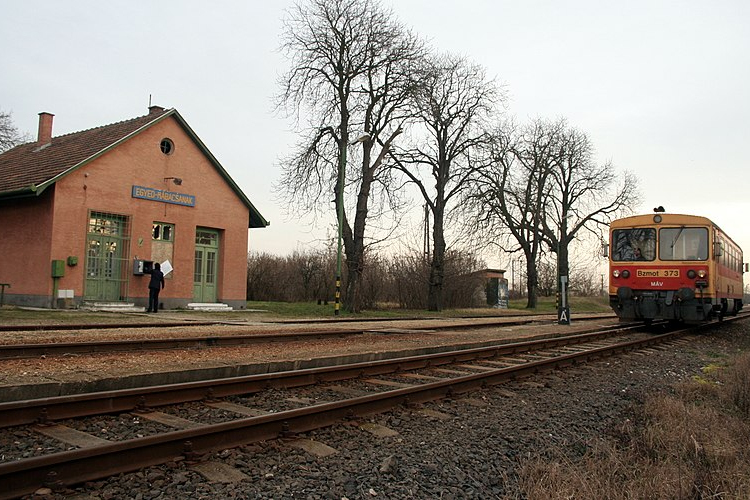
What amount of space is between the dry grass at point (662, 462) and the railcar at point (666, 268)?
9.37 meters

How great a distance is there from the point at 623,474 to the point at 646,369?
7.04 meters

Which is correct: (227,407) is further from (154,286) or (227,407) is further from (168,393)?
(154,286)

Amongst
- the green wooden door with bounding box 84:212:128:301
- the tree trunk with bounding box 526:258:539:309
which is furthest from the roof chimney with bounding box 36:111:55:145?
the tree trunk with bounding box 526:258:539:309

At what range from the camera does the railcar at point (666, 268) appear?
16516mm

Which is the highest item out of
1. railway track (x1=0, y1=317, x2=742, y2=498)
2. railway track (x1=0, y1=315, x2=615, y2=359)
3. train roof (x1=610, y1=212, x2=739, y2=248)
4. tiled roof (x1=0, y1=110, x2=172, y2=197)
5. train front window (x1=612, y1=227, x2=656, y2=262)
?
tiled roof (x1=0, y1=110, x2=172, y2=197)

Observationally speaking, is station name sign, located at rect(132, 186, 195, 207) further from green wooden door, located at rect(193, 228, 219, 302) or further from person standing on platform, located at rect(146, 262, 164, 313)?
person standing on platform, located at rect(146, 262, 164, 313)

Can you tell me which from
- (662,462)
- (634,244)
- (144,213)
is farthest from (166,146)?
(662,462)

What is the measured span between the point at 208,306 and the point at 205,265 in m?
1.91

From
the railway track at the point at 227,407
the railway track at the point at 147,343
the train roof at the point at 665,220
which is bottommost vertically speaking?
the railway track at the point at 227,407

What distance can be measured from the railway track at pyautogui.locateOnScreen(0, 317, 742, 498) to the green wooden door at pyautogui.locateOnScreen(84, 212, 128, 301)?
1525 centimetres

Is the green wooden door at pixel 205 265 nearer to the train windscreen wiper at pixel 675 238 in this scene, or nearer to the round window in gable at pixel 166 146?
the round window in gable at pixel 166 146

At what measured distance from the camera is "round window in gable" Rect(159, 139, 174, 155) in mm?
23641

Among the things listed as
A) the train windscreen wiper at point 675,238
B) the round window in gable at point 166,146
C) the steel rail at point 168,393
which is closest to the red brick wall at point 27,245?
the round window in gable at point 166,146

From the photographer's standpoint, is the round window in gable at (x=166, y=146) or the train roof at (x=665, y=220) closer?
the train roof at (x=665, y=220)
